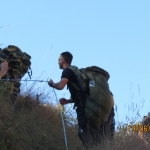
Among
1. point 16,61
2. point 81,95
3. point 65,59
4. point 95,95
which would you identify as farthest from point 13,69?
point 95,95

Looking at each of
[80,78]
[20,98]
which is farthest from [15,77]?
[80,78]

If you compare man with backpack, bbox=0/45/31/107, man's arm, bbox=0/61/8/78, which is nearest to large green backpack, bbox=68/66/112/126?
man's arm, bbox=0/61/8/78

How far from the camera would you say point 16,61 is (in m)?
8.78

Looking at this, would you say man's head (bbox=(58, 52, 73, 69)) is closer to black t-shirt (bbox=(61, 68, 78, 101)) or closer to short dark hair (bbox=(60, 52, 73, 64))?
short dark hair (bbox=(60, 52, 73, 64))

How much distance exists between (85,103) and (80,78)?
13.5 inches

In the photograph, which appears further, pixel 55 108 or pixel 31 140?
pixel 55 108

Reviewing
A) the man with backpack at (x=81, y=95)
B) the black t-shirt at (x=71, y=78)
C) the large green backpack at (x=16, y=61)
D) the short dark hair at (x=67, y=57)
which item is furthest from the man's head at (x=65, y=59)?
the large green backpack at (x=16, y=61)

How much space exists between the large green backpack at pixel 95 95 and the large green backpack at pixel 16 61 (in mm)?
1406

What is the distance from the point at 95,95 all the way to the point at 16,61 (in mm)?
1825

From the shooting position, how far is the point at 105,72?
7.79 m

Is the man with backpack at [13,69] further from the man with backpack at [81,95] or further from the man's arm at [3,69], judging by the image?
the man with backpack at [81,95]

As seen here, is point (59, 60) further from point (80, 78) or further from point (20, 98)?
point (20, 98)

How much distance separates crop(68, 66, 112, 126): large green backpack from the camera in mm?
7426

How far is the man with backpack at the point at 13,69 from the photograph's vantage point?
8.41 metres
